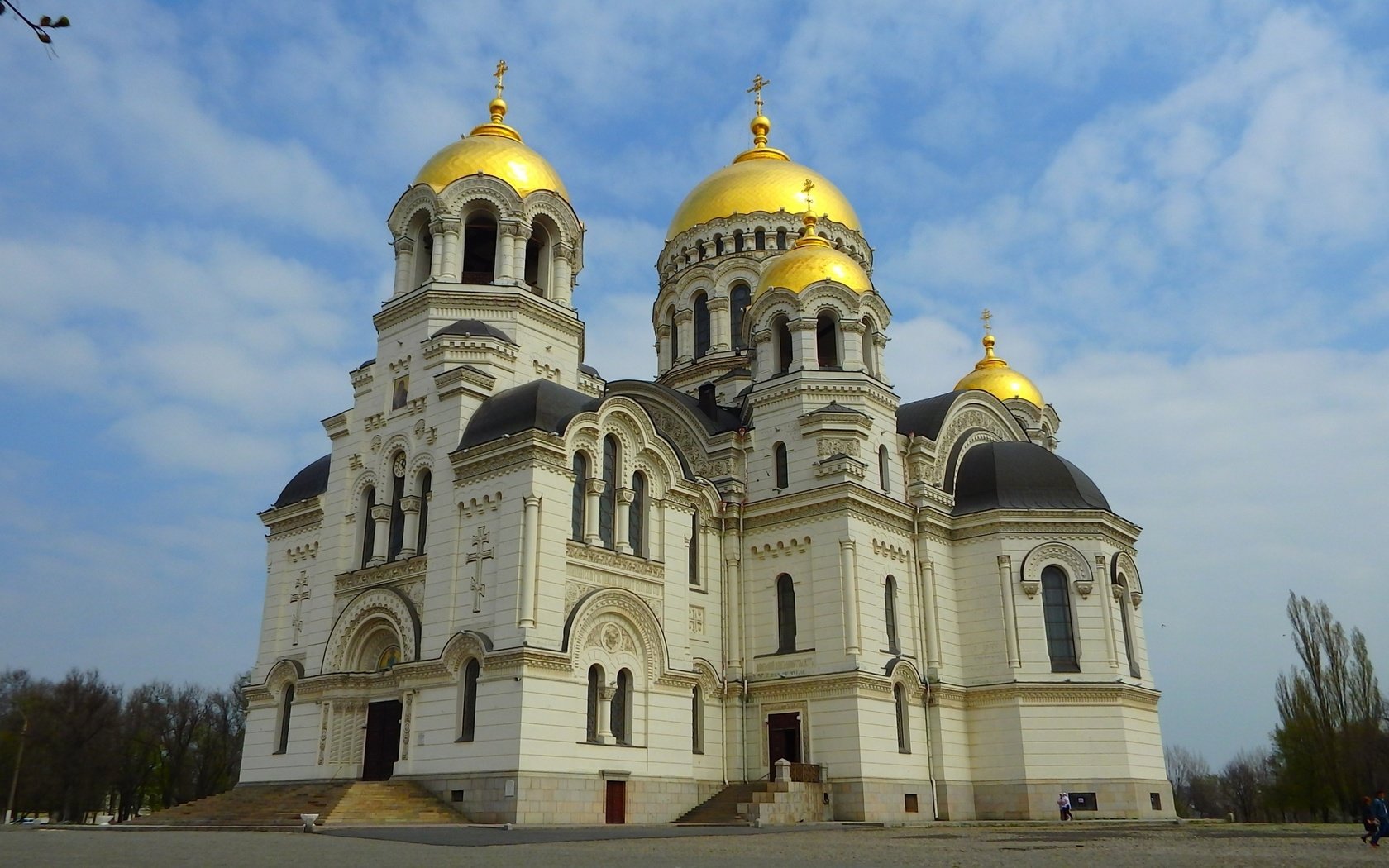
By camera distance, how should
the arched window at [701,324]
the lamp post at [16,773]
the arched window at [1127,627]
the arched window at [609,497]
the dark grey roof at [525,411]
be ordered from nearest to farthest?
the dark grey roof at [525,411], the arched window at [609,497], the arched window at [1127,627], the arched window at [701,324], the lamp post at [16,773]

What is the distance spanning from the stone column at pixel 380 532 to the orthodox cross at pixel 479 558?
316 cm

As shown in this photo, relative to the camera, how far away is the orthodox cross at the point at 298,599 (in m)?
27.1

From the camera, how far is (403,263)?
2856 cm

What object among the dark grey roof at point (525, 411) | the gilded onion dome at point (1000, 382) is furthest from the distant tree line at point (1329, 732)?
the dark grey roof at point (525, 411)

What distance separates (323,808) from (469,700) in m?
3.31

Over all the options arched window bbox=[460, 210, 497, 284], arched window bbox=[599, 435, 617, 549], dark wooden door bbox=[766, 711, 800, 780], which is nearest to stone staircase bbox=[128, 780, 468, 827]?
arched window bbox=[599, 435, 617, 549]

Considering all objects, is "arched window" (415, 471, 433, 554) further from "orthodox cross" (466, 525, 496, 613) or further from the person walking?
the person walking

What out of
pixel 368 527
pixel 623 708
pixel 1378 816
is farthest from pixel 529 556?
pixel 1378 816

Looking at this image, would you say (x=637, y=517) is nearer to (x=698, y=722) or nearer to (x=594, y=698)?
(x=594, y=698)

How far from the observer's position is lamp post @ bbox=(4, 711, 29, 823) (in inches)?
1611

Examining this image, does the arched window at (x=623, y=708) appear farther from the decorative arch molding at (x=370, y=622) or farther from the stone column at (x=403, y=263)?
the stone column at (x=403, y=263)

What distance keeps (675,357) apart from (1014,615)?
14.4 meters

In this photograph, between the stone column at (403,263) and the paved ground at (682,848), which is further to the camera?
the stone column at (403,263)

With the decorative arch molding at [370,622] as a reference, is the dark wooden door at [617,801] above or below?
below
